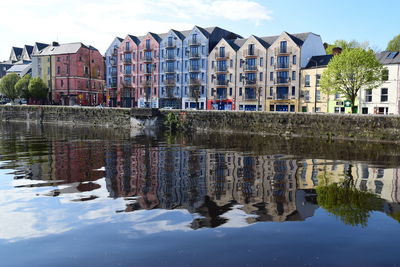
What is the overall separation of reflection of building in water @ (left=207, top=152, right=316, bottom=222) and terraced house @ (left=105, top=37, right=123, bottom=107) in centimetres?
7720

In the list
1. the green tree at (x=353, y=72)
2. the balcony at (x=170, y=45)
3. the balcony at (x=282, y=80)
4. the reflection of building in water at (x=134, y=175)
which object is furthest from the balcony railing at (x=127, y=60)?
the reflection of building in water at (x=134, y=175)

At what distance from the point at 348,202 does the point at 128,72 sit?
87.9 m

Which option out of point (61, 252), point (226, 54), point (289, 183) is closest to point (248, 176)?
point (289, 183)

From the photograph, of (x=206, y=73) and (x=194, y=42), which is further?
(x=194, y=42)

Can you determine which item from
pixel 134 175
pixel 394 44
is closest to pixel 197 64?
pixel 394 44

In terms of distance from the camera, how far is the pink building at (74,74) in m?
98.9

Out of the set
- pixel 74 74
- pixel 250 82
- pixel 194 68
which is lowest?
pixel 250 82

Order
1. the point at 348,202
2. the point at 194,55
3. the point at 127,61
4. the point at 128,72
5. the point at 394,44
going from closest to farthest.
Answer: the point at 348,202, the point at 394,44, the point at 194,55, the point at 127,61, the point at 128,72

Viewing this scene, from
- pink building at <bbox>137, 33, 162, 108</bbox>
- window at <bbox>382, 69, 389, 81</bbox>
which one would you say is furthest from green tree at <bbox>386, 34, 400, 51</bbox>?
pink building at <bbox>137, 33, 162, 108</bbox>

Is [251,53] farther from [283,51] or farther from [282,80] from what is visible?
[282,80]

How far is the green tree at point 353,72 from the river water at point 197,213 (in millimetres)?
33809

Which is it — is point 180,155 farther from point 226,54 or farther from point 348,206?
point 226,54

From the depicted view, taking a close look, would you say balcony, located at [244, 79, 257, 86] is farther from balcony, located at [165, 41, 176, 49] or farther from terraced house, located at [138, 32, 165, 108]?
terraced house, located at [138, 32, 165, 108]

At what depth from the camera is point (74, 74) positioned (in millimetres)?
98750
